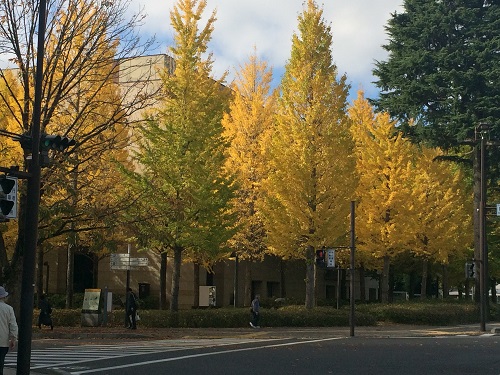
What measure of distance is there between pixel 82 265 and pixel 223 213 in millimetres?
19651

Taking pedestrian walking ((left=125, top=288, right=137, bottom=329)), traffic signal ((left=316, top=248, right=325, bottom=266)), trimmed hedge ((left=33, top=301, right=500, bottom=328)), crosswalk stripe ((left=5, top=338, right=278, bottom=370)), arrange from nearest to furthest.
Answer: crosswalk stripe ((left=5, top=338, right=278, bottom=370)) < pedestrian walking ((left=125, top=288, right=137, bottom=329)) < traffic signal ((left=316, top=248, right=325, bottom=266)) < trimmed hedge ((left=33, top=301, right=500, bottom=328))

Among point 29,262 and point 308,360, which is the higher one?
point 29,262

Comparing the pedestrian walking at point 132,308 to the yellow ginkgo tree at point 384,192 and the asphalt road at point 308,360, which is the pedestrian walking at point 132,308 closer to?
the asphalt road at point 308,360

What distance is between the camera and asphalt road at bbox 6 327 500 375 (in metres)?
16.0

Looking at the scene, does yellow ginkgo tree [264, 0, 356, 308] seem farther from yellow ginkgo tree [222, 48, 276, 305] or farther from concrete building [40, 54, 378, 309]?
concrete building [40, 54, 378, 309]

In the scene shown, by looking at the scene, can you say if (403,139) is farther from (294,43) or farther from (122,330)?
(122,330)

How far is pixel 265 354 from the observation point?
64.5ft

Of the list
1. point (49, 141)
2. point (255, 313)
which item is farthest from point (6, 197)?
point (255, 313)

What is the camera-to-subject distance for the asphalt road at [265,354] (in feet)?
52.5

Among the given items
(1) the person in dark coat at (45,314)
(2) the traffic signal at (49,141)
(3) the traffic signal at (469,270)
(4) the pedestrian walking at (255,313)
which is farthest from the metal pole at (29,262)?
(3) the traffic signal at (469,270)

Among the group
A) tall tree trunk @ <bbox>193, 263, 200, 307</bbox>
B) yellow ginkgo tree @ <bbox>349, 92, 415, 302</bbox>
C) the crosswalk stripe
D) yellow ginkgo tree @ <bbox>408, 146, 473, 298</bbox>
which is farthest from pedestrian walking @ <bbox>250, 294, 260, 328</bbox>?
yellow ginkgo tree @ <bbox>408, 146, 473, 298</bbox>

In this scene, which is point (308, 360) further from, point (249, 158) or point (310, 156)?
point (249, 158)

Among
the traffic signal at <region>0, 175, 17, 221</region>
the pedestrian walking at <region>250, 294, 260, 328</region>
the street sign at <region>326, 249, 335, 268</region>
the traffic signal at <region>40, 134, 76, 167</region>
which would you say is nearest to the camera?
the traffic signal at <region>0, 175, 17, 221</region>

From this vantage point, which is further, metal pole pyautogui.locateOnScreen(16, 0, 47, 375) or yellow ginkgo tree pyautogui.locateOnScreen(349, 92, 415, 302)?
yellow ginkgo tree pyautogui.locateOnScreen(349, 92, 415, 302)
